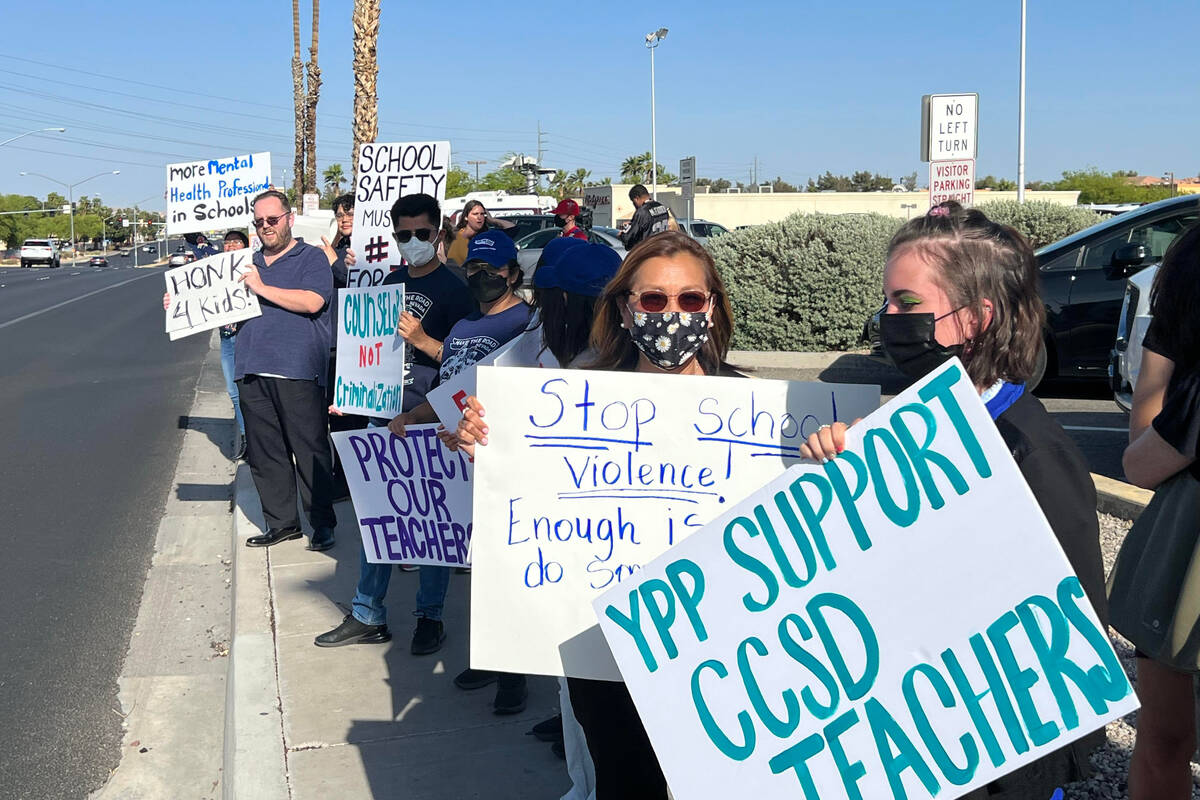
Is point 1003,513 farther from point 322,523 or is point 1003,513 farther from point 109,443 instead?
point 109,443

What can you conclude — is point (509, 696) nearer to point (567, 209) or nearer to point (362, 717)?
point (362, 717)

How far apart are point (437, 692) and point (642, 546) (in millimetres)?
2220

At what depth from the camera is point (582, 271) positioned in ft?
11.9

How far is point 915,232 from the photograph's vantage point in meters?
2.17

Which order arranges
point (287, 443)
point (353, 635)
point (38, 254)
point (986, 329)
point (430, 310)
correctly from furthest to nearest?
1. point (38, 254)
2. point (287, 443)
3. point (430, 310)
4. point (353, 635)
5. point (986, 329)

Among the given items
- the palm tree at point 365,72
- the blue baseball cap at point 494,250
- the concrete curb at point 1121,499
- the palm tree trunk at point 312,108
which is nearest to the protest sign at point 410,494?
the blue baseball cap at point 494,250

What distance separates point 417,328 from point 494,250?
0.72 meters

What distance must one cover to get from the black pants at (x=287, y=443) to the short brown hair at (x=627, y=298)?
3587 mm

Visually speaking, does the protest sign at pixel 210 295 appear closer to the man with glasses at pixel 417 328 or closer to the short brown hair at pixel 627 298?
the man with glasses at pixel 417 328

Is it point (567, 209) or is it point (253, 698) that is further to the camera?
point (567, 209)

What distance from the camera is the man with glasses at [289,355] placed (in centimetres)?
614

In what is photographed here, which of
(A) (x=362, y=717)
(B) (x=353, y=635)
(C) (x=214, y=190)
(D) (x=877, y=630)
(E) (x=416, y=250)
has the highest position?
(C) (x=214, y=190)

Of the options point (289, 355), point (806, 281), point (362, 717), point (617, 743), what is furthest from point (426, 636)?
point (806, 281)

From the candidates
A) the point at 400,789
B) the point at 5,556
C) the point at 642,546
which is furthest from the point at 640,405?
the point at 5,556
